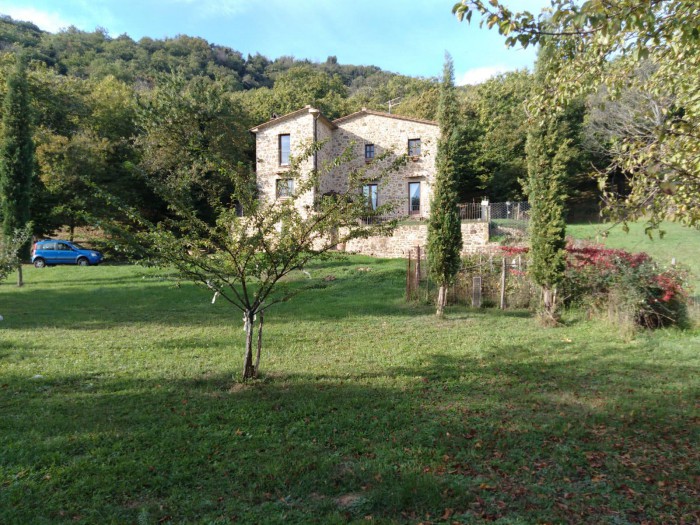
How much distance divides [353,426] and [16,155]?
22.6 m

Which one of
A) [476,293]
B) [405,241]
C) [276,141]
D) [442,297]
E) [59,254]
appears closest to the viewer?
[442,297]

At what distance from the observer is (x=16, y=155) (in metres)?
19.4

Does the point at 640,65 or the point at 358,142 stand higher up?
the point at 358,142

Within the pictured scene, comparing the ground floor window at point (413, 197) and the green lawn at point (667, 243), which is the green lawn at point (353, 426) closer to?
the green lawn at point (667, 243)

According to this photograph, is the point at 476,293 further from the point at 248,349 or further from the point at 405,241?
the point at 405,241

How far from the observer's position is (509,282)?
1200 cm

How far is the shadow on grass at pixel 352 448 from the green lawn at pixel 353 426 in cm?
2

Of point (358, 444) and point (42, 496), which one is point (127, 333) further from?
point (358, 444)

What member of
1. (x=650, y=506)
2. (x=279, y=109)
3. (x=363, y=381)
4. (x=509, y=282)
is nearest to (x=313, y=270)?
(x=509, y=282)

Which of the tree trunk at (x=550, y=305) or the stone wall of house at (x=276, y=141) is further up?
the stone wall of house at (x=276, y=141)

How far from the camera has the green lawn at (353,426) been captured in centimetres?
322

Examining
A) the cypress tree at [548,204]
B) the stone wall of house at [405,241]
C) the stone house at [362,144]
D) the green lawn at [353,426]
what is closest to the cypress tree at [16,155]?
the stone house at [362,144]

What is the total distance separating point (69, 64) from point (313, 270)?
50433 millimetres

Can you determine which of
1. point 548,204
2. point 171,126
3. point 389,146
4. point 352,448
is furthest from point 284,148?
point 352,448
